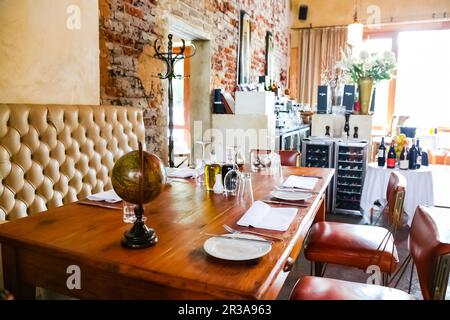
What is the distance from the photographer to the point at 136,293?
1163 mm

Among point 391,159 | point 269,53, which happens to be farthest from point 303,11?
point 391,159

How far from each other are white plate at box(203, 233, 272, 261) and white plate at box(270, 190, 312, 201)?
618 millimetres

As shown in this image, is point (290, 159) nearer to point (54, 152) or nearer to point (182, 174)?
point (182, 174)

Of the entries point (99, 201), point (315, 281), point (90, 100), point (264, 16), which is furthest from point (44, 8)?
point (264, 16)

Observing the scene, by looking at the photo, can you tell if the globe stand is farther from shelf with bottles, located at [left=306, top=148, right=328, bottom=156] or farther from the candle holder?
shelf with bottles, located at [left=306, top=148, right=328, bottom=156]

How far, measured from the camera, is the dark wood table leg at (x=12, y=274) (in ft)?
4.58

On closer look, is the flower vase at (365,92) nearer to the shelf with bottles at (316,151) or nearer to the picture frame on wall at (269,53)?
the shelf with bottles at (316,151)

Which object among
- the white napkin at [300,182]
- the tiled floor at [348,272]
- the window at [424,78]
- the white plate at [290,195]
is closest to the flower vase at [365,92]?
the tiled floor at [348,272]

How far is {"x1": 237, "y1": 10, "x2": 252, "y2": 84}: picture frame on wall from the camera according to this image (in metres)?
5.90

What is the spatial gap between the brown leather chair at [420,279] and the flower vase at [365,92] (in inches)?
145

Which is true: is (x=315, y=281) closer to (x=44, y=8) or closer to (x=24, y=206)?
(x=24, y=206)

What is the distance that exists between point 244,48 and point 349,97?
1.85m

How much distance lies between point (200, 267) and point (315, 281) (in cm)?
72

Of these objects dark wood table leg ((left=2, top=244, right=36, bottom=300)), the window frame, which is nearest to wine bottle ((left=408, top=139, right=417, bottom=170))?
dark wood table leg ((left=2, top=244, right=36, bottom=300))
